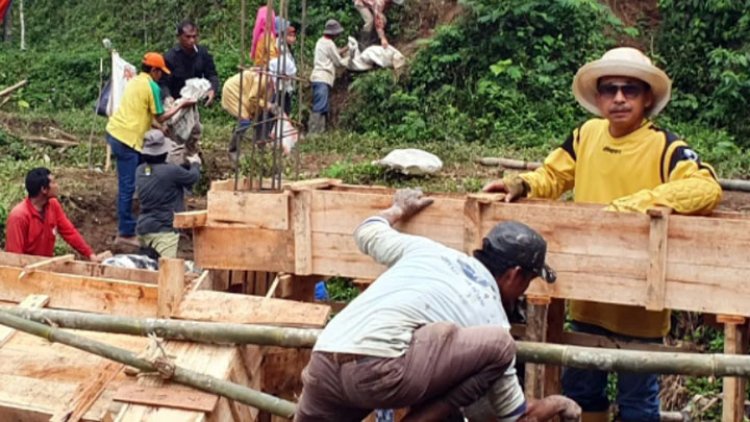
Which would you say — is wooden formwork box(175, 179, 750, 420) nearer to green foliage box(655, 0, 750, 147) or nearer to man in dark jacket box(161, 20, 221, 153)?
man in dark jacket box(161, 20, 221, 153)

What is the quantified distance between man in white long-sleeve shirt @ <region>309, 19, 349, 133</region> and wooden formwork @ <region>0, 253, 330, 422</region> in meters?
10.5

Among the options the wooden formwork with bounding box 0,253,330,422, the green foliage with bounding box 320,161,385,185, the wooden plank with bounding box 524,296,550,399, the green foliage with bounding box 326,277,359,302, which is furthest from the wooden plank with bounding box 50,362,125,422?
the green foliage with bounding box 320,161,385,185

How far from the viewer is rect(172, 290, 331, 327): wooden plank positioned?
5672mm

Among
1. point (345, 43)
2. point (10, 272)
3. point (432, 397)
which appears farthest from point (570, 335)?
point (345, 43)

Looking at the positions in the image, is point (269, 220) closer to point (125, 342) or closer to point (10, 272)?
point (125, 342)

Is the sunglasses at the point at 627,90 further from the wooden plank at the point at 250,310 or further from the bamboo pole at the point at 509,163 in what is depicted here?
the bamboo pole at the point at 509,163

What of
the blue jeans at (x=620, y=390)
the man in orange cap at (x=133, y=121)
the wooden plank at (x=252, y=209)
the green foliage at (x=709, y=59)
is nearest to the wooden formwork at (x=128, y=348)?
the wooden plank at (x=252, y=209)

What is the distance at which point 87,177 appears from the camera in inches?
565

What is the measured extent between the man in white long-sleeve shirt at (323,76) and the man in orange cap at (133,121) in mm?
5584

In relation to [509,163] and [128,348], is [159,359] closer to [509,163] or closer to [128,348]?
[128,348]

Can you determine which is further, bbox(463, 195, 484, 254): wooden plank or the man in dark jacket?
the man in dark jacket

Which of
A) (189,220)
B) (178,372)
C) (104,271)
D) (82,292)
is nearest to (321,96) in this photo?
(104,271)

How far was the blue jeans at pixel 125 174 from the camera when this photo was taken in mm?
11375

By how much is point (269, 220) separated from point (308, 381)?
6.47 ft
